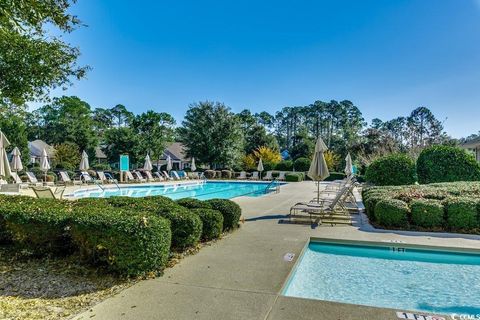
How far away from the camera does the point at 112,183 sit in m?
25.0

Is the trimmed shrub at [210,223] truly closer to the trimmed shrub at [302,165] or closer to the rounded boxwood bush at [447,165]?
the rounded boxwood bush at [447,165]

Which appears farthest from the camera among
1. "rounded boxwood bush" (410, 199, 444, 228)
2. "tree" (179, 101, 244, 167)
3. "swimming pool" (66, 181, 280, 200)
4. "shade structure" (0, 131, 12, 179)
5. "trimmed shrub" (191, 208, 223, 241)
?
"tree" (179, 101, 244, 167)

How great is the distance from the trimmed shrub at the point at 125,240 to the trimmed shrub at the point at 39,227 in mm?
450

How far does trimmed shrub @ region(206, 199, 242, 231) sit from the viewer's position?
25.1 feet

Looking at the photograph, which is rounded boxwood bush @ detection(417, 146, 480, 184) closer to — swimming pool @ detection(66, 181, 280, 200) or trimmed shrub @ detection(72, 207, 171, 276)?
swimming pool @ detection(66, 181, 280, 200)

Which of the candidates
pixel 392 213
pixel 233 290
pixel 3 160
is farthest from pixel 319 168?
pixel 3 160

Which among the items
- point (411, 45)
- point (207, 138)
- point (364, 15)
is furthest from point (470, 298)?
point (207, 138)

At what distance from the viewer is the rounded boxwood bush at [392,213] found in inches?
334

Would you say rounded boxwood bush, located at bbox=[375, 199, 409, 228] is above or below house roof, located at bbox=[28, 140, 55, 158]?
below

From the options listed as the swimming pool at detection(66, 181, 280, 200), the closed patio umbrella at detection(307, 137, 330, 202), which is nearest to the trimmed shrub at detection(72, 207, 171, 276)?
the closed patio umbrella at detection(307, 137, 330, 202)

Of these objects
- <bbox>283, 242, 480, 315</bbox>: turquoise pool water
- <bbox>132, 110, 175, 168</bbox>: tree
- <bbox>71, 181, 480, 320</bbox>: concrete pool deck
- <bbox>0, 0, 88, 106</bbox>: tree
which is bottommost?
<bbox>283, 242, 480, 315</bbox>: turquoise pool water

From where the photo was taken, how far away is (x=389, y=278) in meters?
5.52

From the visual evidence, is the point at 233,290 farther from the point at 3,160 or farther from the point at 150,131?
the point at 150,131

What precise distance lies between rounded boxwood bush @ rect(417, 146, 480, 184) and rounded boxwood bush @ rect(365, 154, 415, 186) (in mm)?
573
